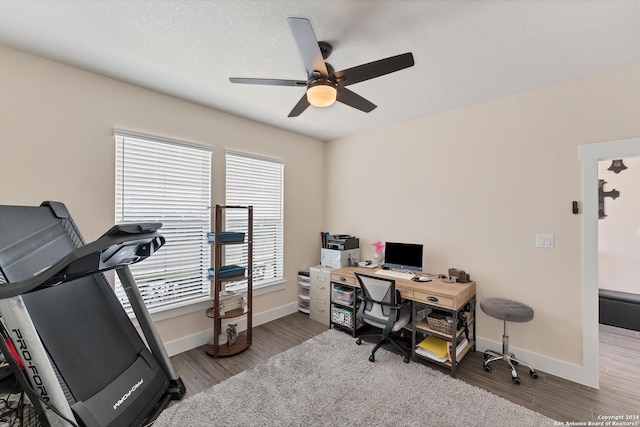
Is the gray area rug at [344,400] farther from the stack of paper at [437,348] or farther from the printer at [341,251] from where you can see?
the printer at [341,251]

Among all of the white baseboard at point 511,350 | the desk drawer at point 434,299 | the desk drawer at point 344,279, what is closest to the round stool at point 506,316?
the white baseboard at point 511,350

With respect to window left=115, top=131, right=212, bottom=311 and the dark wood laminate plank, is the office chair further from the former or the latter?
window left=115, top=131, right=212, bottom=311

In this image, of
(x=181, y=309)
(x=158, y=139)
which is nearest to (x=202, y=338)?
(x=181, y=309)

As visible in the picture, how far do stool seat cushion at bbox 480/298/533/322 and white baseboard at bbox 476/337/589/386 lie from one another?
498mm

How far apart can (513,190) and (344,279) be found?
2107 millimetres

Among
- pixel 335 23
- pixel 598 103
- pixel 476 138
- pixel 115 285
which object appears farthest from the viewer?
pixel 476 138

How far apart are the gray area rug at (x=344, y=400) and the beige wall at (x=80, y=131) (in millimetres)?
1028

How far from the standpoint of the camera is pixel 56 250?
1.47m

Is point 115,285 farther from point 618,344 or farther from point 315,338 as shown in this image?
point 618,344

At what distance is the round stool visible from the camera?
2316mm

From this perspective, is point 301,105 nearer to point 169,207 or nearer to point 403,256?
point 169,207

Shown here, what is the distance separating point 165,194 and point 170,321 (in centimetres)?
135

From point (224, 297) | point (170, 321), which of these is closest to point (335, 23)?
point (224, 297)

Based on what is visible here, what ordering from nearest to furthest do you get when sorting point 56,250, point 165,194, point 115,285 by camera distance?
1. point 56,250
2. point 115,285
3. point 165,194
